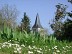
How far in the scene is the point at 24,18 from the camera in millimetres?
61281

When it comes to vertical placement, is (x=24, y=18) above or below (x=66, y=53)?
below

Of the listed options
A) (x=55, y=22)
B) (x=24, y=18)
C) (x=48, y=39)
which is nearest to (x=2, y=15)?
(x=24, y=18)

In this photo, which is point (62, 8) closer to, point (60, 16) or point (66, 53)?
point (60, 16)

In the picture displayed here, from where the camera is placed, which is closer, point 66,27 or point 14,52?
point 14,52

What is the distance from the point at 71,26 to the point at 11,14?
3186 cm

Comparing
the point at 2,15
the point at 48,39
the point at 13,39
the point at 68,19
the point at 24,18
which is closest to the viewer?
the point at 13,39

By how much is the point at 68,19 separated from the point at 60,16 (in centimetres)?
1385

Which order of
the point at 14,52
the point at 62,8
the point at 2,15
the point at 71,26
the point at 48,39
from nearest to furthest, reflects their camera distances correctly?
the point at 14,52 < the point at 48,39 < the point at 71,26 < the point at 62,8 < the point at 2,15

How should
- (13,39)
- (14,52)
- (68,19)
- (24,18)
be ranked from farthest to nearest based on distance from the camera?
(24,18)
(68,19)
(13,39)
(14,52)

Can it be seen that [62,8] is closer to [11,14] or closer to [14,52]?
[11,14]

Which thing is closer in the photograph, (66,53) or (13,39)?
(66,53)

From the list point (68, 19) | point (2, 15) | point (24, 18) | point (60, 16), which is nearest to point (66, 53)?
point (68, 19)

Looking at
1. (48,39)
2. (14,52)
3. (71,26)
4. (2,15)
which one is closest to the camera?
(14,52)

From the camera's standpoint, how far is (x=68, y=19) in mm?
24719
